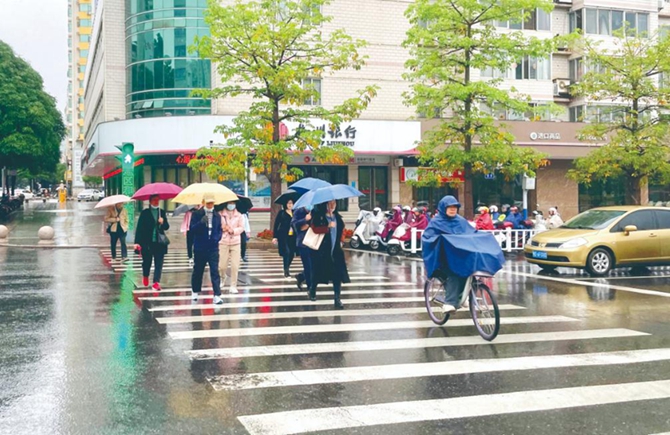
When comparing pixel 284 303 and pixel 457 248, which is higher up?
pixel 457 248

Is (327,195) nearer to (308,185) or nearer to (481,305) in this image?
(308,185)

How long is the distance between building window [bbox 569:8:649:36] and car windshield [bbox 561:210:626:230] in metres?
25.9

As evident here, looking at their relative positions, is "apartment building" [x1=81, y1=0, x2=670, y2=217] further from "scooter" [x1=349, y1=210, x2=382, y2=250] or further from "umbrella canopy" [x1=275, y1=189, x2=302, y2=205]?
"umbrella canopy" [x1=275, y1=189, x2=302, y2=205]

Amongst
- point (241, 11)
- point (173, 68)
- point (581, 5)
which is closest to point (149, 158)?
point (173, 68)

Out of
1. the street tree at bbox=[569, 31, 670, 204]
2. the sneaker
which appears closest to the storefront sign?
the street tree at bbox=[569, 31, 670, 204]

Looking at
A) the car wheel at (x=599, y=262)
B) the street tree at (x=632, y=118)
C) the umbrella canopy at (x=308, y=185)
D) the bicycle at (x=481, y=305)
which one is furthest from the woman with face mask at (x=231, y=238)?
the street tree at (x=632, y=118)

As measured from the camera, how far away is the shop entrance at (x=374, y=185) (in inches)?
1474

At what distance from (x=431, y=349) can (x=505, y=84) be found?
1278 inches

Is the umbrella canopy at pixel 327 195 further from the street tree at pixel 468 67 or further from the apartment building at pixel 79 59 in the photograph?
the apartment building at pixel 79 59

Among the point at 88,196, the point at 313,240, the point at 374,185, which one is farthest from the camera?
the point at 88,196

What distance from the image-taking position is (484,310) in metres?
8.30

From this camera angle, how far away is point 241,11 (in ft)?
76.6

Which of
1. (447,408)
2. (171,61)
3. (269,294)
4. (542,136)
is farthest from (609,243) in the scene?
(171,61)

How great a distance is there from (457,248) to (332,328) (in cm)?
196
